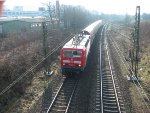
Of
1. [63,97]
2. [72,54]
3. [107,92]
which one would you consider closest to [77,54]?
[72,54]

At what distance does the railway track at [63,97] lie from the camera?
1353cm

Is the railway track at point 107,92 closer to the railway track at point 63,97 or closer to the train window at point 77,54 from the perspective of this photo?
the railway track at point 63,97

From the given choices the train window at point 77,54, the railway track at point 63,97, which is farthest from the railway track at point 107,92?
the train window at point 77,54

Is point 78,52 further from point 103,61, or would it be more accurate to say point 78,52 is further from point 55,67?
point 103,61

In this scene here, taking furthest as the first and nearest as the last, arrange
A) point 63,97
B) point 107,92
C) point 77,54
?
point 77,54
point 107,92
point 63,97

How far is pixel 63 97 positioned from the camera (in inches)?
610

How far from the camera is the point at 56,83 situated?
18.5m

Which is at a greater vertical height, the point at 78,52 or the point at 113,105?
the point at 78,52

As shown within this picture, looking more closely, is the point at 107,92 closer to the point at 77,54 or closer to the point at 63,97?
the point at 63,97

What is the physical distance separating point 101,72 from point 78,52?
3490 mm

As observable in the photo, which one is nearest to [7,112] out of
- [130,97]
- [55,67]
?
[130,97]

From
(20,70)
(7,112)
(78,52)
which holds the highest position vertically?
(78,52)

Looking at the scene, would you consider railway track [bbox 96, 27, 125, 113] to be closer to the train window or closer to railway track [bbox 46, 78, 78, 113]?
railway track [bbox 46, 78, 78, 113]

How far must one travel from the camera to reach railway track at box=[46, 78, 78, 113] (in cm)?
1353
